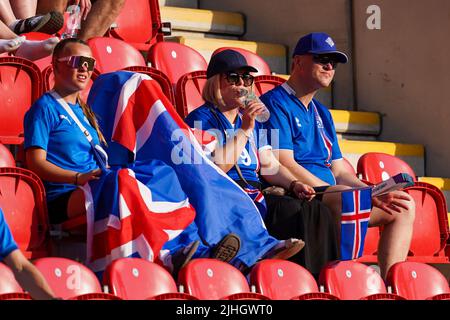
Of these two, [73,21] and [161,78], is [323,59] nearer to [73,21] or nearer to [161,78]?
[161,78]

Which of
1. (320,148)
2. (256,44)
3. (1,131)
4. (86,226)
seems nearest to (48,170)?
(86,226)

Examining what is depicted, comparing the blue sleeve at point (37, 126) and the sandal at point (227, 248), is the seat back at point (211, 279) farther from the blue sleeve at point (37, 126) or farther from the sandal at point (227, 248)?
the blue sleeve at point (37, 126)

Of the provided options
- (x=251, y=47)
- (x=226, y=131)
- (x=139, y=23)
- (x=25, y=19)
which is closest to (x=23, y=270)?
(x=226, y=131)

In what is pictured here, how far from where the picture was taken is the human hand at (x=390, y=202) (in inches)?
267

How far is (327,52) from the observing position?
709 cm

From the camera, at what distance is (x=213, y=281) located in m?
5.52

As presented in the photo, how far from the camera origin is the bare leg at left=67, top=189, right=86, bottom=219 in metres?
5.80

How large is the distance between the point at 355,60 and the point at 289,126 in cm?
233

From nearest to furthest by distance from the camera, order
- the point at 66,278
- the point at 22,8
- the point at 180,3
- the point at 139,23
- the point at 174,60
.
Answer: the point at 66,278 < the point at 22,8 < the point at 174,60 < the point at 139,23 < the point at 180,3

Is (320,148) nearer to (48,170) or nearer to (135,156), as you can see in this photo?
(135,156)

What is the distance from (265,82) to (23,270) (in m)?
3.67

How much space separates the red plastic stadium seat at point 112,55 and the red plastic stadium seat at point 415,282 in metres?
1.95
